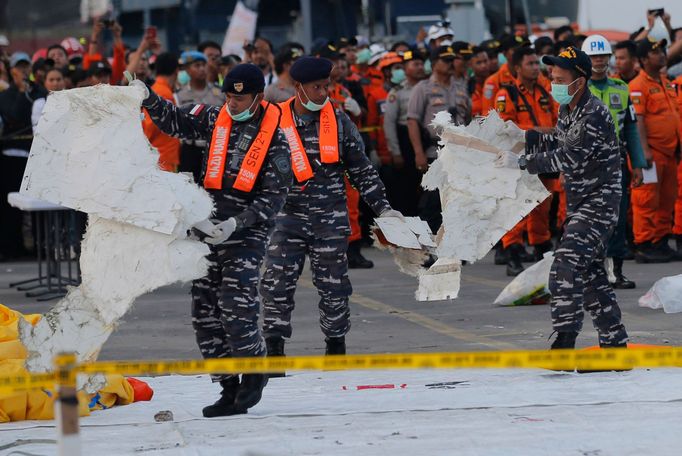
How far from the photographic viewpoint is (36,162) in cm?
767

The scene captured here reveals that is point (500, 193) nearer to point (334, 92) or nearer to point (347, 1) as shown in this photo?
point (334, 92)

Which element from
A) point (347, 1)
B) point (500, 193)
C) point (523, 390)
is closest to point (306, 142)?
point (500, 193)

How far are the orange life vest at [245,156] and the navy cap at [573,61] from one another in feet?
6.61

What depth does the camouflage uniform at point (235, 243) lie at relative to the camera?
8.06m

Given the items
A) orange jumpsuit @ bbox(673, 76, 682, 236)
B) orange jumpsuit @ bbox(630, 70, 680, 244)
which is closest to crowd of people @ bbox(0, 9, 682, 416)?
orange jumpsuit @ bbox(630, 70, 680, 244)

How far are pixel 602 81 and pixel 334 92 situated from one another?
10.9 feet

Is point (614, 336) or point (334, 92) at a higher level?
point (334, 92)

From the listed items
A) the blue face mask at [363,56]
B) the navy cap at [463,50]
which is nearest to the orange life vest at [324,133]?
the navy cap at [463,50]

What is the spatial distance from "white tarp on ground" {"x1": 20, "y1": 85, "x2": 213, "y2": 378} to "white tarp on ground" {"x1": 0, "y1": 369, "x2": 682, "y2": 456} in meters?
0.58

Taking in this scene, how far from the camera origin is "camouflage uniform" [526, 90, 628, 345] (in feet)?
30.2

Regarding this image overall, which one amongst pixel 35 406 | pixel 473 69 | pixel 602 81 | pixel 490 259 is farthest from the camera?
pixel 473 69

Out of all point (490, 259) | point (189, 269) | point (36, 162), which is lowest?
point (490, 259)

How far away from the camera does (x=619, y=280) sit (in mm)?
13383

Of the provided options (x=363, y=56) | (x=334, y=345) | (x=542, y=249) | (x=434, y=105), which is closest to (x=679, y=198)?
(x=542, y=249)
